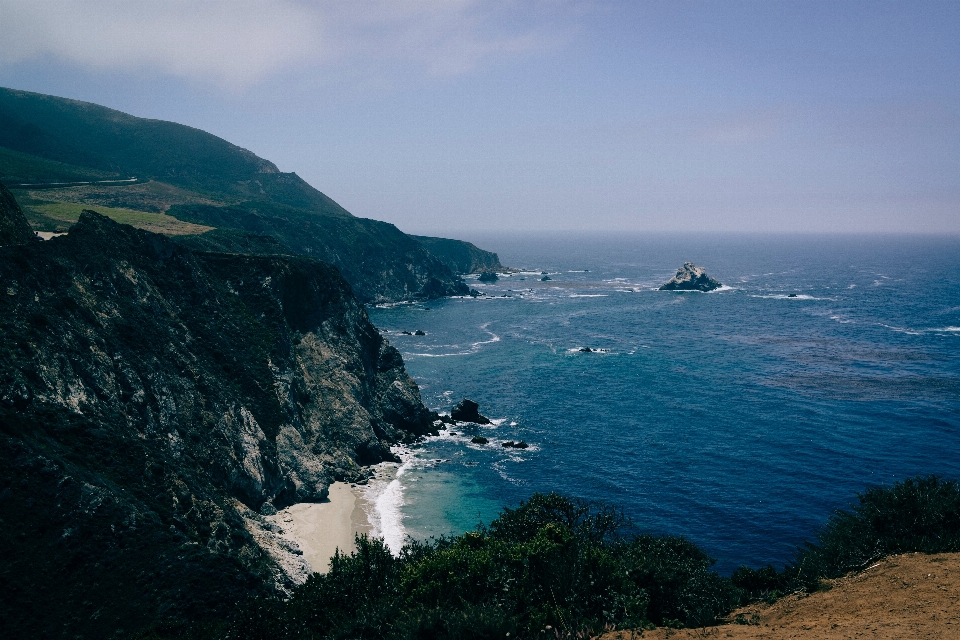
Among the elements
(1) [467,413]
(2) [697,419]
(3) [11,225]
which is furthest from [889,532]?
(3) [11,225]

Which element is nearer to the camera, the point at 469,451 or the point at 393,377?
the point at 469,451

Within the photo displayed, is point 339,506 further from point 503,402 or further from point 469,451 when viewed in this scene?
point 503,402

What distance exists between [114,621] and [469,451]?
52140 mm

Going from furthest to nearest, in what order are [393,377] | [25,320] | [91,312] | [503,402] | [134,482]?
[503,402]
[393,377]
[91,312]
[25,320]
[134,482]

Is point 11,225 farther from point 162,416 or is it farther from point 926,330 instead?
point 926,330

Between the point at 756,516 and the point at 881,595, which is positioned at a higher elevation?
the point at 881,595

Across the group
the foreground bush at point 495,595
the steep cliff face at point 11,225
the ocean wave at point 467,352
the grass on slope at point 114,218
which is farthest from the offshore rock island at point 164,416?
the ocean wave at point 467,352

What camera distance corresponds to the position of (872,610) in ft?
86.6

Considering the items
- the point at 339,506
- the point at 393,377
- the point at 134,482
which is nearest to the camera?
the point at 134,482

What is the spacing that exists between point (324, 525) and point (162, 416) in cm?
1942

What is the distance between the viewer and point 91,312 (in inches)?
2159

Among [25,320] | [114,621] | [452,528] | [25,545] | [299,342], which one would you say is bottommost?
[452,528]

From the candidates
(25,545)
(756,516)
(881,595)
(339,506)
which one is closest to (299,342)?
(339,506)

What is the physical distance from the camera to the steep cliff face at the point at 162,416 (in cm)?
3638
